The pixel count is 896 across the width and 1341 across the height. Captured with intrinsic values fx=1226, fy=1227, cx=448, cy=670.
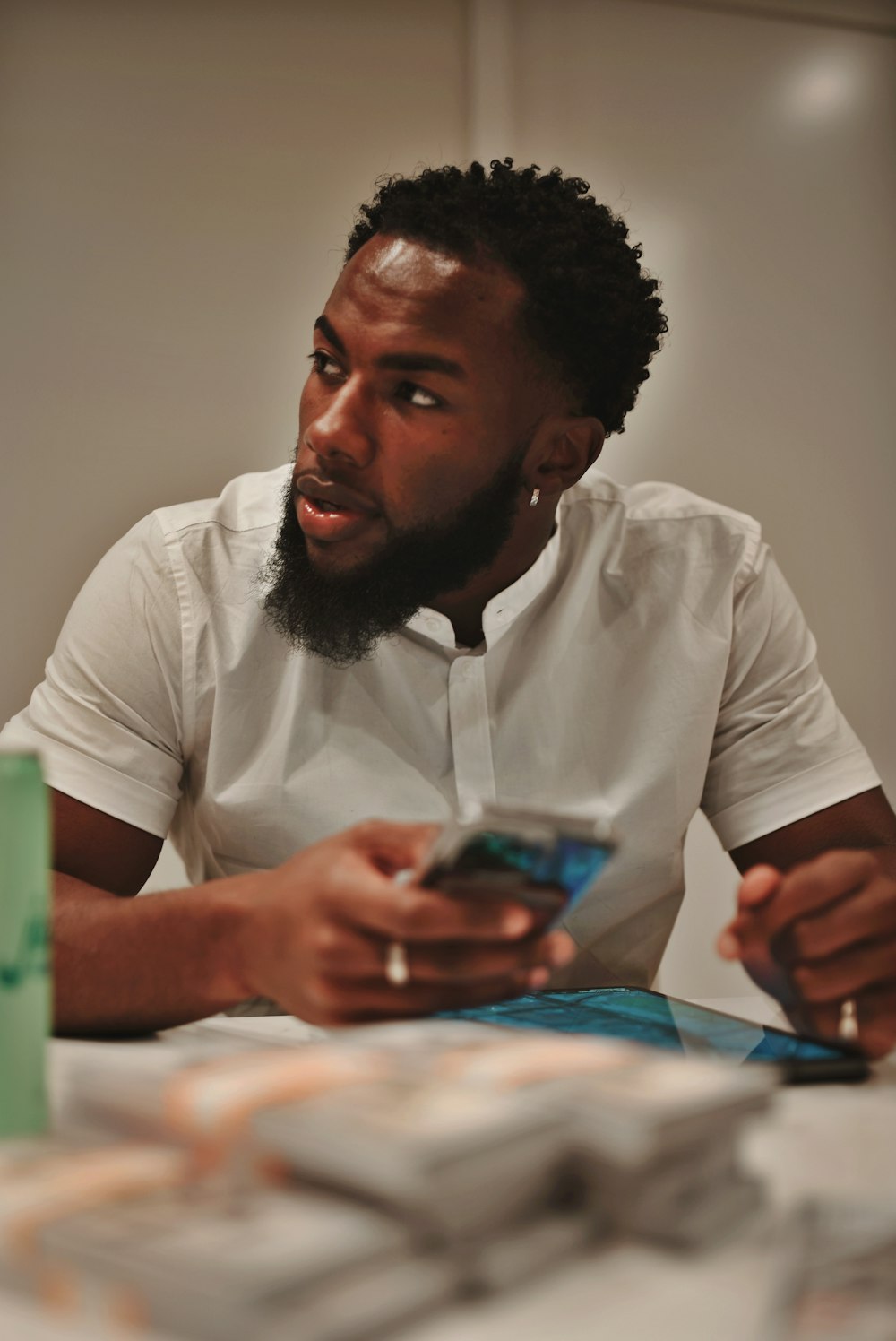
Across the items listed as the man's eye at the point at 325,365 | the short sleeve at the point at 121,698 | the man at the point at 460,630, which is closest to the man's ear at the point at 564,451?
the man at the point at 460,630

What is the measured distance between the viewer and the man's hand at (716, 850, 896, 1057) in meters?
0.88

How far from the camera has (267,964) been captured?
34.0 inches

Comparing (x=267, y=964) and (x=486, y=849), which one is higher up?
(x=486, y=849)

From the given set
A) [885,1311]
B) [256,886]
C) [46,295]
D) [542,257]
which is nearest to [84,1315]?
[885,1311]

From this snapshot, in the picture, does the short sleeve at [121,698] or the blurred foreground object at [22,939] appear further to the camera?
the short sleeve at [121,698]

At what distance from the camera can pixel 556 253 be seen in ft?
4.69

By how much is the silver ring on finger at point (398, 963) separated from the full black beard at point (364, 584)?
0.61 m

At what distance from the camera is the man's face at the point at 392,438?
4.34ft

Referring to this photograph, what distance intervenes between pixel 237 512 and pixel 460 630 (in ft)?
0.99

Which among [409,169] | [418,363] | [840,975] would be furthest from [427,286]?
[409,169]

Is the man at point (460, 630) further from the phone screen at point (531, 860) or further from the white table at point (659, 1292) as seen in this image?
the white table at point (659, 1292)

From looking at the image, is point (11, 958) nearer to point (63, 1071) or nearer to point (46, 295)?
point (63, 1071)

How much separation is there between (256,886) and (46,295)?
1737 millimetres

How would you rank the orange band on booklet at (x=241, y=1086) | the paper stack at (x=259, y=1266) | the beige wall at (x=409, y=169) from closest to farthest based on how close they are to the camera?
the paper stack at (x=259, y=1266)
the orange band on booklet at (x=241, y=1086)
the beige wall at (x=409, y=169)
